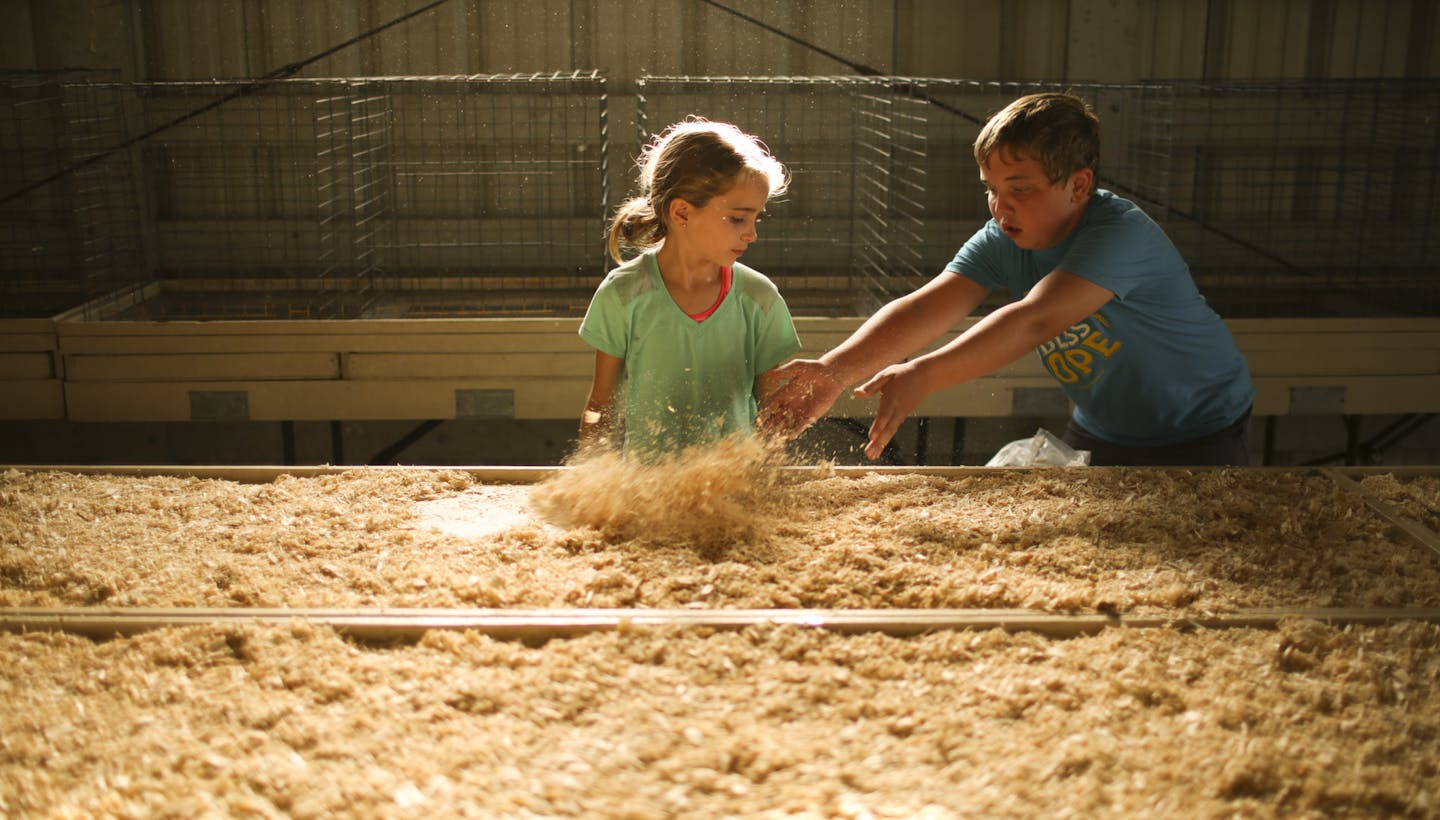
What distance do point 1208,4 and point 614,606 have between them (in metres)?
3.79

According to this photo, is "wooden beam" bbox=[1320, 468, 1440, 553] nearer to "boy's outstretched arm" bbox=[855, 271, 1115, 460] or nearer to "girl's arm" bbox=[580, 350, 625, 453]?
"boy's outstretched arm" bbox=[855, 271, 1115, 460]

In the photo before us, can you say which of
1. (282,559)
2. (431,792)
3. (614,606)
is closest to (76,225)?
(282,559)

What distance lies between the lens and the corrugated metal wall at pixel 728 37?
13.2 ft

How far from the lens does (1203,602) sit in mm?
1339

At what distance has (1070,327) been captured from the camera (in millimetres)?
1848

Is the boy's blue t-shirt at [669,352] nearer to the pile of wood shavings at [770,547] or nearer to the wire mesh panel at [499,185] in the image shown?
the pile of wood shavings at [770,547]

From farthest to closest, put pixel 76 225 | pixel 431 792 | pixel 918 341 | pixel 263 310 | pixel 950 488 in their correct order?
1. pixel 76 225
2. pixel 263 310
3. pixel 918 341
4. pixel 950 488
5. pixel 431 792

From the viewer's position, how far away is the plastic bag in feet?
6.77

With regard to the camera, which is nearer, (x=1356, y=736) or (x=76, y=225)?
(x=1356, y=736)

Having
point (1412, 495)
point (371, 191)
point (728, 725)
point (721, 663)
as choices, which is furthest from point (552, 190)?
point (728, 725)

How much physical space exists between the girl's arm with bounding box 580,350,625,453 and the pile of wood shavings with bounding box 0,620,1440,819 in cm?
77

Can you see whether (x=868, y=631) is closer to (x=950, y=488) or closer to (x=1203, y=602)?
(x=1203, y=602)

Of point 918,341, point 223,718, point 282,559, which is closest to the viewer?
point 223,718

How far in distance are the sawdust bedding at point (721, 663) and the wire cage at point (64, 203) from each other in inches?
102
